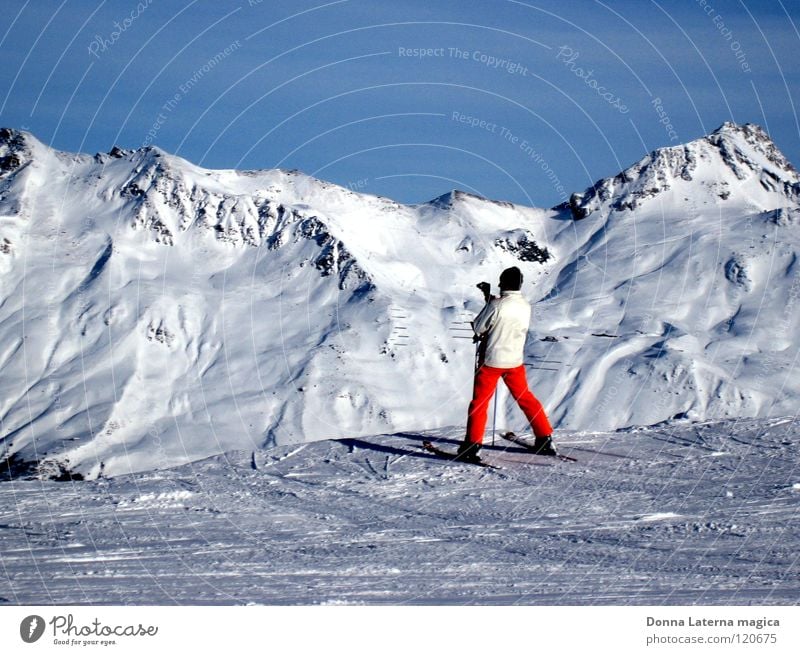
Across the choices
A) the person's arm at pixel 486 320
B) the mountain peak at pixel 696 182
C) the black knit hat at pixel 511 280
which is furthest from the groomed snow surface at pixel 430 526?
Answer: the mountain peak at pixel 696 182

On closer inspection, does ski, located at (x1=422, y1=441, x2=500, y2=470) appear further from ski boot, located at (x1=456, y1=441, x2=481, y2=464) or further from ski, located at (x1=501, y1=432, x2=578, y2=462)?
ski, located at (x1=501, y1=432, x2=578, y2=462)

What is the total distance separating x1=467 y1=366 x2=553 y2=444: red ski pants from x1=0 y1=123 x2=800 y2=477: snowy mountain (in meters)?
105

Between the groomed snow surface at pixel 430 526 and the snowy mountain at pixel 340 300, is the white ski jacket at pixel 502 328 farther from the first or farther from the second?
the snowy mountain at pixel 340 300

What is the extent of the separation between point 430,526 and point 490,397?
3008 mm

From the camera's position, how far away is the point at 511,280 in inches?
487

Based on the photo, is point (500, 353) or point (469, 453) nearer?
point (500, 353)

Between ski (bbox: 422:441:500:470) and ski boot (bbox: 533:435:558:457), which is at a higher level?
ski boot (bbox: 533:435:558:457)

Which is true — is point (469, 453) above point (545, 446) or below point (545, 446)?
below

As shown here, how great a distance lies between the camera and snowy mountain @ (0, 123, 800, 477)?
13062cm

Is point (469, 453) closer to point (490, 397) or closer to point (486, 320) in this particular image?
point (490, 397)

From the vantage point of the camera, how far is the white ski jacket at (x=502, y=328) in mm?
12320

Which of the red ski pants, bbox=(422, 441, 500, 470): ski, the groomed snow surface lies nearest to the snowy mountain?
bbox=(422, 441, 500, 470): ski

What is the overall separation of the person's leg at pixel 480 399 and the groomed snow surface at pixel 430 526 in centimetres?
48

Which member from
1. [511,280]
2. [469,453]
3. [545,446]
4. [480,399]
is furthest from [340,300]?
[511,280]
